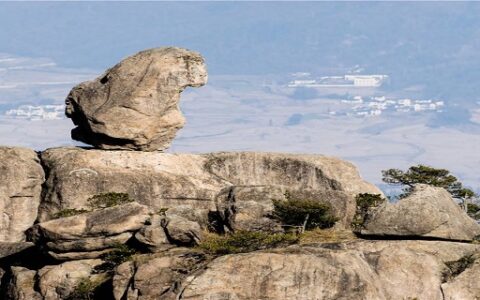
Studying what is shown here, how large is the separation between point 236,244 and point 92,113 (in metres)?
20.9

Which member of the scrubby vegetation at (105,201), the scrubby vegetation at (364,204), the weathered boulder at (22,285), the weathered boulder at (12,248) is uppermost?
the scrubby vegetation at (105,201)

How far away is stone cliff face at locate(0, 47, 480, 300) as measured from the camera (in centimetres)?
5094

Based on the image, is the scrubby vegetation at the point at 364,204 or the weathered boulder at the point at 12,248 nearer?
the scrubby vegetation at the point at 364,204

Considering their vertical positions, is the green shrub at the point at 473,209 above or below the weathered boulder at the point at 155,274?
below

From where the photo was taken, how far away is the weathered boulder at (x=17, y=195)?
70.7 m

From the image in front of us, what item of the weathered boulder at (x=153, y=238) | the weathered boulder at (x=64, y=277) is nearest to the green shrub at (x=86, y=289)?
the weathered boulder at (x=64, y=277)

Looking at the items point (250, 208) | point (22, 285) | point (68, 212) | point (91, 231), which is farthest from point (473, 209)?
point (22, 285)

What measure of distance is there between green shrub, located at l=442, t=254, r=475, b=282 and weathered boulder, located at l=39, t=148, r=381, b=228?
10558mm

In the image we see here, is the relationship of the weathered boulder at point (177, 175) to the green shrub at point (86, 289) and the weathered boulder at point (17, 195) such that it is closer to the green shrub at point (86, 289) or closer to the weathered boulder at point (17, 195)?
the weathered boulder at point (17, 195)

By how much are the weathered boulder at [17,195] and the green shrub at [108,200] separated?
5.89m

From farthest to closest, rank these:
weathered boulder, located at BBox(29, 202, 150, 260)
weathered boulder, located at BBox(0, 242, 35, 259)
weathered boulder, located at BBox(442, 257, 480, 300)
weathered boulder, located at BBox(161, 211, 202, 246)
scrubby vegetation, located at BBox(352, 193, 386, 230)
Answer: weathered boulder, located at BBox(0, 242, 35, 259) → scrubby vegetation, located at BBox(352, 193, 386, 230) → weathered boulder, located at BBox(29, 202, 150, 260) → weathered boulder, located at BBox(161, 211, 202, 246) → weathered boulder, located at BBox(442, 257, 480, 300)

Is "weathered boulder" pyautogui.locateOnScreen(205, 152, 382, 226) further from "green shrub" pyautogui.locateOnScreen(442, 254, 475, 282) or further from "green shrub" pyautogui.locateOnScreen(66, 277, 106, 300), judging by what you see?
"green shrub" pyautogui.locateOnScreen(66, 277, 106, 300)

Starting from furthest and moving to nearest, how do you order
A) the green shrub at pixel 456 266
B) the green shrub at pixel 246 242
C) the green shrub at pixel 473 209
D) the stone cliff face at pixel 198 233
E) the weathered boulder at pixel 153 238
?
the green shrub at pixel 473 209 < the weathered boulder at pixel 153 238 < the green shrub at pixel 246 242 < the green shrub at pixel 456 266 < the stone cliff face at pixel 198 233

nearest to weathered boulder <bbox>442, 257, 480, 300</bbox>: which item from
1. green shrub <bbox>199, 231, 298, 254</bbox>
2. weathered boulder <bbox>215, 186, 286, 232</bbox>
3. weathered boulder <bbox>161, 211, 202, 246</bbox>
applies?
green shrub <bbox>199, 231, 298, 254</bbox>
